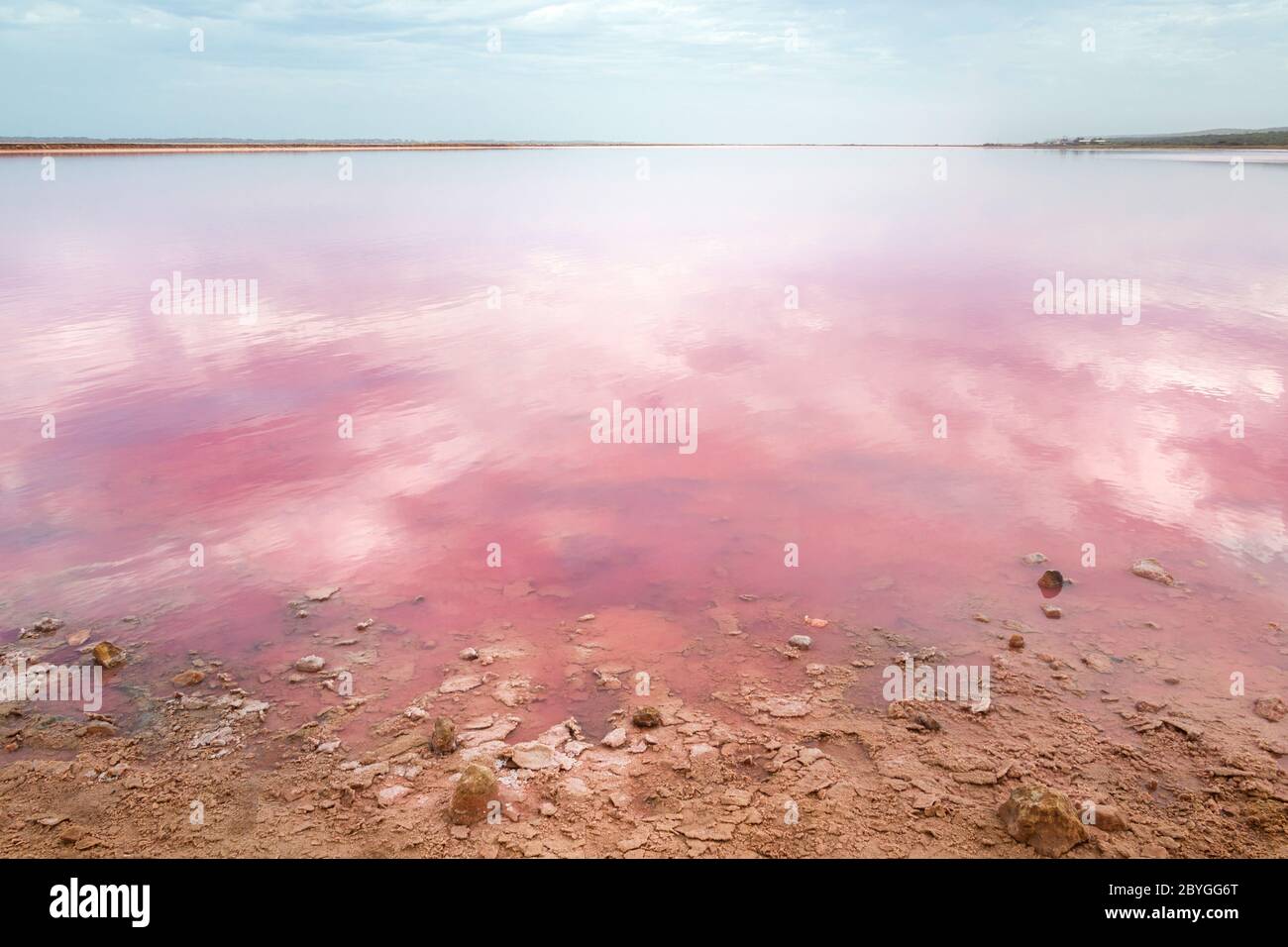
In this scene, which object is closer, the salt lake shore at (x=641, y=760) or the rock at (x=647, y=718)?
the salt lake shore at (x=641, y=760)

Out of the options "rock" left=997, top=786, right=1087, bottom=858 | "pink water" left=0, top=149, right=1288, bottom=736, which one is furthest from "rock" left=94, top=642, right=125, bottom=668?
"rock" left=997, top=786, right=1087, bottom=858

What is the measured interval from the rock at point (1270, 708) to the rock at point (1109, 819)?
1673 mm

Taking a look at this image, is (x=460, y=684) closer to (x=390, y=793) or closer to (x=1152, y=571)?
(x=390, y=793)

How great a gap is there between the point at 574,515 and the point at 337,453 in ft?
11.5

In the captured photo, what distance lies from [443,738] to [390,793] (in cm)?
49

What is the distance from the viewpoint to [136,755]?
5.02m

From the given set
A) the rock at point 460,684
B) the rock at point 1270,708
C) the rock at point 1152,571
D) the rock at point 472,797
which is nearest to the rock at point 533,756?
the rock at point 472,797

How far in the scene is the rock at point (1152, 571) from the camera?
6.92 metres

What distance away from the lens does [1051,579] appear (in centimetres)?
697

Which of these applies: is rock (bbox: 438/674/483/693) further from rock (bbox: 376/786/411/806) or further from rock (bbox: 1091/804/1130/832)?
rock (bbox: 1091/804/1130/832)

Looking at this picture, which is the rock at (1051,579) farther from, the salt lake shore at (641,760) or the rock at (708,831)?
the rock at (708,831)

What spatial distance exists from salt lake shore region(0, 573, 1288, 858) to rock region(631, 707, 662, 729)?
14 millimetres
